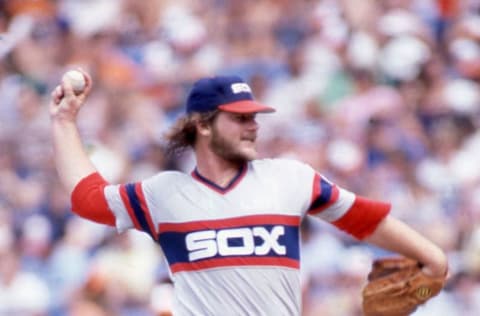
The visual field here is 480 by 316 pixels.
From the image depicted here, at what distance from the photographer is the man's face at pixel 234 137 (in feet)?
17.5

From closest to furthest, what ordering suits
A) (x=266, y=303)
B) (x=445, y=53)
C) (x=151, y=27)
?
(x=266, y=303) → (x=445, y=53) → (x=151, y=27)

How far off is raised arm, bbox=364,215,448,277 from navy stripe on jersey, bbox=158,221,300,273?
395mm

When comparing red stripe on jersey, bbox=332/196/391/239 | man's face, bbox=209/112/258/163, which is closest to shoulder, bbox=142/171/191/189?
man's face, bbox=209/112/258/163

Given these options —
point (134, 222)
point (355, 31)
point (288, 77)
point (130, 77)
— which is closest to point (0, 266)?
point (130, 77)

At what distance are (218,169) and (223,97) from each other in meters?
0.30

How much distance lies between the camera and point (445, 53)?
11.1m

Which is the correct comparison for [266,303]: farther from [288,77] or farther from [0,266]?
[288,77]

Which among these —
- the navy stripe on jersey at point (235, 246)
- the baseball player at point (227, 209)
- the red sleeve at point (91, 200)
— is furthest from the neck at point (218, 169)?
the red sleeve at point (91, 200)

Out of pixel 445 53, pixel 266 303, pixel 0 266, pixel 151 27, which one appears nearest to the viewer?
pixel 266 303

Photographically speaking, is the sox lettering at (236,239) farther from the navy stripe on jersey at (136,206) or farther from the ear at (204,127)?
the ear at (204,127)

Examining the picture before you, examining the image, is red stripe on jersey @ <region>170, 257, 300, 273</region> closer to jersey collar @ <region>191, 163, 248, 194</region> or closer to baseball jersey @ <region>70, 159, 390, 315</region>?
baseball jersey @ <region>70, 159, 390, 315</region>

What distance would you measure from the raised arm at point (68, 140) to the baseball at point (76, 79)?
17 mm

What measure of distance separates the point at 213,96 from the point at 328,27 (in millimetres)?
6232

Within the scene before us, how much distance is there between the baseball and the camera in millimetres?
5496
